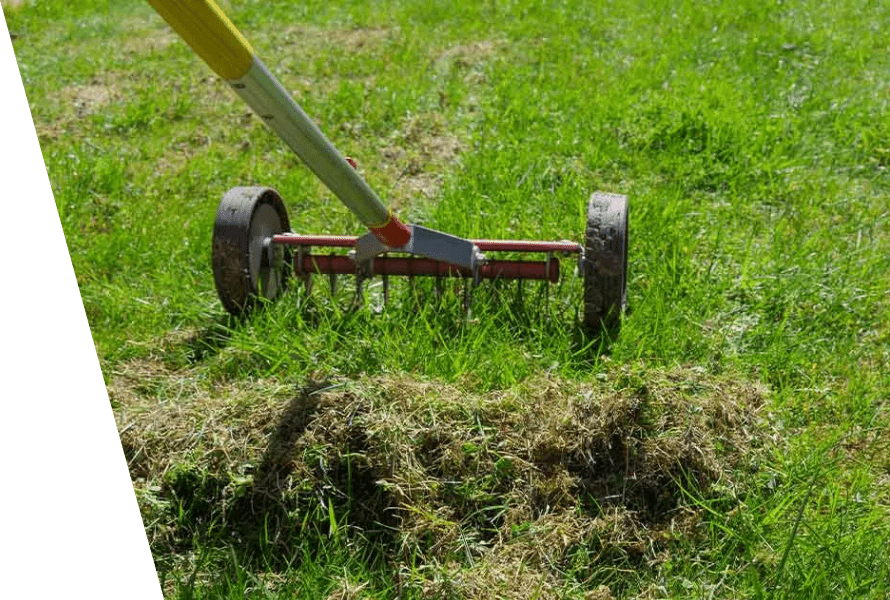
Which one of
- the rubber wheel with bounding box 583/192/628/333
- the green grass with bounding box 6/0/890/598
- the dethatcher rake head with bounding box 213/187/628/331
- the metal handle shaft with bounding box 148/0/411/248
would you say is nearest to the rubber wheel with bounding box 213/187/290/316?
the dethatcher rake head with bounding box 213/187/628/331

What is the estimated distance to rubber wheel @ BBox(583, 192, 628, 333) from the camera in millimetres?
3600

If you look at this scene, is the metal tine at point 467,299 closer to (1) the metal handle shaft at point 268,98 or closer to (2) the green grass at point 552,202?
(2) the green grass at point 552,202

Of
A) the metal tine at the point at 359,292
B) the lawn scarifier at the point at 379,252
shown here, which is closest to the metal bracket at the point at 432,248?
the lawn scarifier at the point at 379,252

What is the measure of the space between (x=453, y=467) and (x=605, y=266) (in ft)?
3.52

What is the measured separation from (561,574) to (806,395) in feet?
4.14

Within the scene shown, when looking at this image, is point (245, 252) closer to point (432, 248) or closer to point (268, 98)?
point (432, 248)

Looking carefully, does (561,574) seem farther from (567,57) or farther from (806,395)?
(567,57)

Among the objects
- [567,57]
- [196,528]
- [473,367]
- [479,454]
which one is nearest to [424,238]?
[473,367]

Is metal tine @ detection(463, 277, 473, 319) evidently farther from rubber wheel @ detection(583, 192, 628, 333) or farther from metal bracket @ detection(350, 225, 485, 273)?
rubber wheel @ detection(583, 192, 628, 333)

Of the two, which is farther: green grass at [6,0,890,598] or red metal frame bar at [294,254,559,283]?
red metal frame bar at [294,254,559,283]

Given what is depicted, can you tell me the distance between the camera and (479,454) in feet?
9.50

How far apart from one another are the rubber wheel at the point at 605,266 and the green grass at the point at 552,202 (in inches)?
4.6

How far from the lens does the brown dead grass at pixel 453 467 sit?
2.78m

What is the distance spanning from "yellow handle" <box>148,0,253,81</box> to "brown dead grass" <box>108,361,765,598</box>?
3.23 feet
